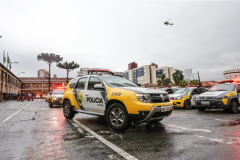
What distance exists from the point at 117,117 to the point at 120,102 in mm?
417

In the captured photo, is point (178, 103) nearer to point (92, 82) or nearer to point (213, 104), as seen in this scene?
point (213, 104)

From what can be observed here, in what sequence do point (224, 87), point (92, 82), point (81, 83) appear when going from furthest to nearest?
point (224, 87) → point (81, 83) → point (92, 82)

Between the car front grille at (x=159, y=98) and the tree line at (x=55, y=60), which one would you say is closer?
the car front grille at (x=159, y=98)

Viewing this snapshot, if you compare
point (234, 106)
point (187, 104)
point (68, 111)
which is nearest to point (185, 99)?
point (187, 104)

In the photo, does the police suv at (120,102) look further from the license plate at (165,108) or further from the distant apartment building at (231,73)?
the distant apartment building at (231,73)

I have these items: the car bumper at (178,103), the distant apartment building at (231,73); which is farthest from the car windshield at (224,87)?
the distant apartment building at (231,73)

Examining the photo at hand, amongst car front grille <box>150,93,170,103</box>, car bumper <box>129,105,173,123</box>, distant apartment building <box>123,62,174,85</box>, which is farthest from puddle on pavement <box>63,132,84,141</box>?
distant apartment building <box>123,62,174,85</box>

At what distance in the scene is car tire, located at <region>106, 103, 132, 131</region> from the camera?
16.1ft

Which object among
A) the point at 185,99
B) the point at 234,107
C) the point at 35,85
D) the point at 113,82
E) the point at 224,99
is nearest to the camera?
the point at 113,82

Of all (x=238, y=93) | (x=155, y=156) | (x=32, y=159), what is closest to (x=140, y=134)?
(x=155, y=156)

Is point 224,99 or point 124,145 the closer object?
point 124,145

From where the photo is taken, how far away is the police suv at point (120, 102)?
477 cm

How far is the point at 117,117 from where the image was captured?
16.8 feet

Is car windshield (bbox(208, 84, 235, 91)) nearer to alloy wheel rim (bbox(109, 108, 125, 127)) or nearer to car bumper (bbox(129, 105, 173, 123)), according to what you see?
car bumper (bbox(129, 105, 173, 123))
